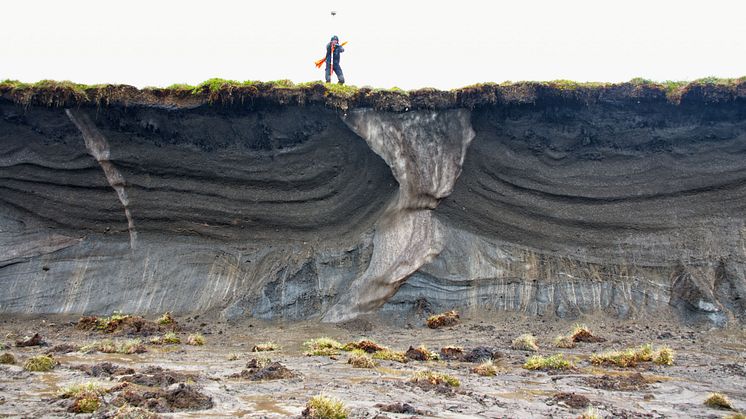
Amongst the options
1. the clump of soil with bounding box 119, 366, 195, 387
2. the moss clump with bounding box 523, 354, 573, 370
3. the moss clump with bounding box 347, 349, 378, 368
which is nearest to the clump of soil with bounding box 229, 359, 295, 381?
the clump of soil with bounding box 119, 366, 195, 387

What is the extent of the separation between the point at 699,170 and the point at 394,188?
7.25 meters

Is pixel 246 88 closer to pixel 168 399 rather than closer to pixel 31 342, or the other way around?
pixel 31 342

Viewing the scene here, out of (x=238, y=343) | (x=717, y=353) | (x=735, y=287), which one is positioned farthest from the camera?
(x=735, y=287)

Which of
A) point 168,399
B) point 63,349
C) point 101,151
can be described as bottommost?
point 63,349

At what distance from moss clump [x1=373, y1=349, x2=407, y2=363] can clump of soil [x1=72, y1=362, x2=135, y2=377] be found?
416 centimetres

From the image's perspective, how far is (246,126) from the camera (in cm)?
1756

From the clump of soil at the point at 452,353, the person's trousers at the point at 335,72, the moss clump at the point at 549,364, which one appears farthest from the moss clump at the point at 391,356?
the person's trousers at the point at 335,72

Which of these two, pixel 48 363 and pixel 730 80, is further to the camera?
pixel 730 80

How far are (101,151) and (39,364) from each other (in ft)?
25.7

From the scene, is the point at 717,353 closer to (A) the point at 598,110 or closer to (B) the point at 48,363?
(A) the point at 598,110

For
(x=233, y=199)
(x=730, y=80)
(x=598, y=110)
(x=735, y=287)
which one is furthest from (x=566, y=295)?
(x=233, y=199)

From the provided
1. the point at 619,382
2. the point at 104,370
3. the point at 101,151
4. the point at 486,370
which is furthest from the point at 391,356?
the point at 101,151

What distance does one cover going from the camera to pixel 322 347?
13562 mm

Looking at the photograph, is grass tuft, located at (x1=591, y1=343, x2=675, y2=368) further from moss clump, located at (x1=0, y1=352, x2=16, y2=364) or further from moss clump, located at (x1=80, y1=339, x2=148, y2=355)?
moss clump, located at (x1=0, y1=352, x2=16, y2=364)
